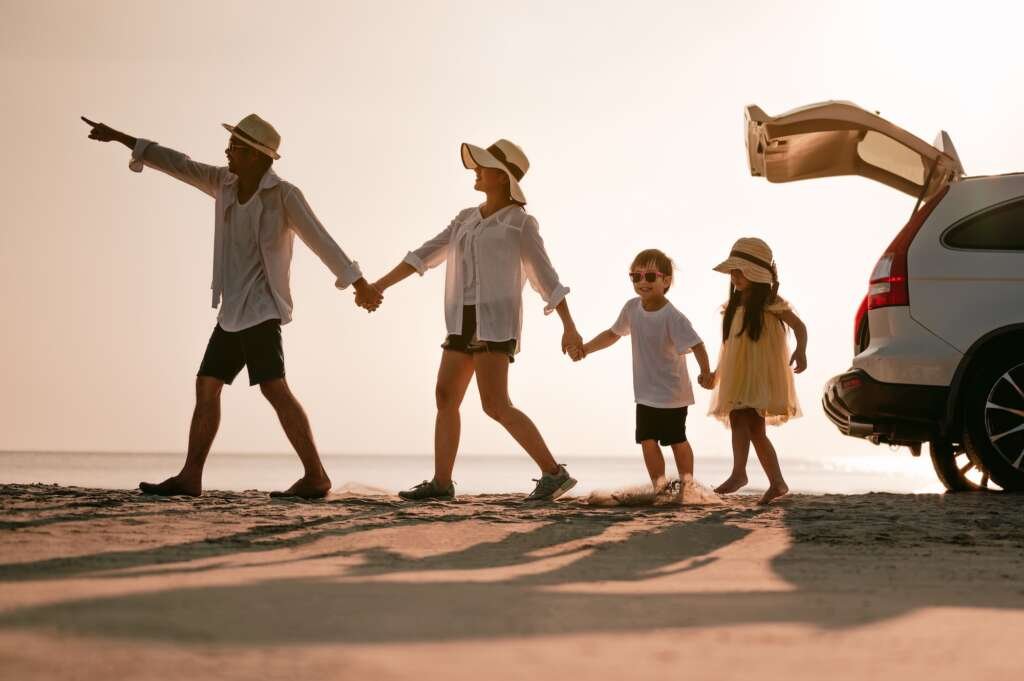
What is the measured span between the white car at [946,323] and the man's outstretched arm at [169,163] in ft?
10.9

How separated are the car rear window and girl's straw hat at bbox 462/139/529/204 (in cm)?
265

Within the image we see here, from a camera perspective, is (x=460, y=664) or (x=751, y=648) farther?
(x=751, y=648)

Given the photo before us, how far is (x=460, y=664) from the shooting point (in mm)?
3244

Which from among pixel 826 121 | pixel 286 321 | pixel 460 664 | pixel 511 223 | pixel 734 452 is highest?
pixel 826 121

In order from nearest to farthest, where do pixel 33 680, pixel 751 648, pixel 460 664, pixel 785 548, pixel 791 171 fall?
pixel 33 680 → pixel 460 664 → pixel 751 648 → pixel 785 548 → pixel 791 171

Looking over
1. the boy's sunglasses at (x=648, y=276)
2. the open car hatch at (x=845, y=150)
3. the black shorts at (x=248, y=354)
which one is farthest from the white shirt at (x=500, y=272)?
the open car hatch at (x=845, y=150)

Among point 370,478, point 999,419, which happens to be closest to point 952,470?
point 999,419

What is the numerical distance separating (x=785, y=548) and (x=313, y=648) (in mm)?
3427

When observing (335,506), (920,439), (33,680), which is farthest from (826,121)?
(33,680)

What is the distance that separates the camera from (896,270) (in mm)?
8555

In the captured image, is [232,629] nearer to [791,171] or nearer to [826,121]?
[826,121]

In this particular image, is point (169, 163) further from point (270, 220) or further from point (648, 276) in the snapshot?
point (648, 276)

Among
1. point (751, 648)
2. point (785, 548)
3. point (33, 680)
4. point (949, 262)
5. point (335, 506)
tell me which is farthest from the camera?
point (949, 262)

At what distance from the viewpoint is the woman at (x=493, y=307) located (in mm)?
8719
